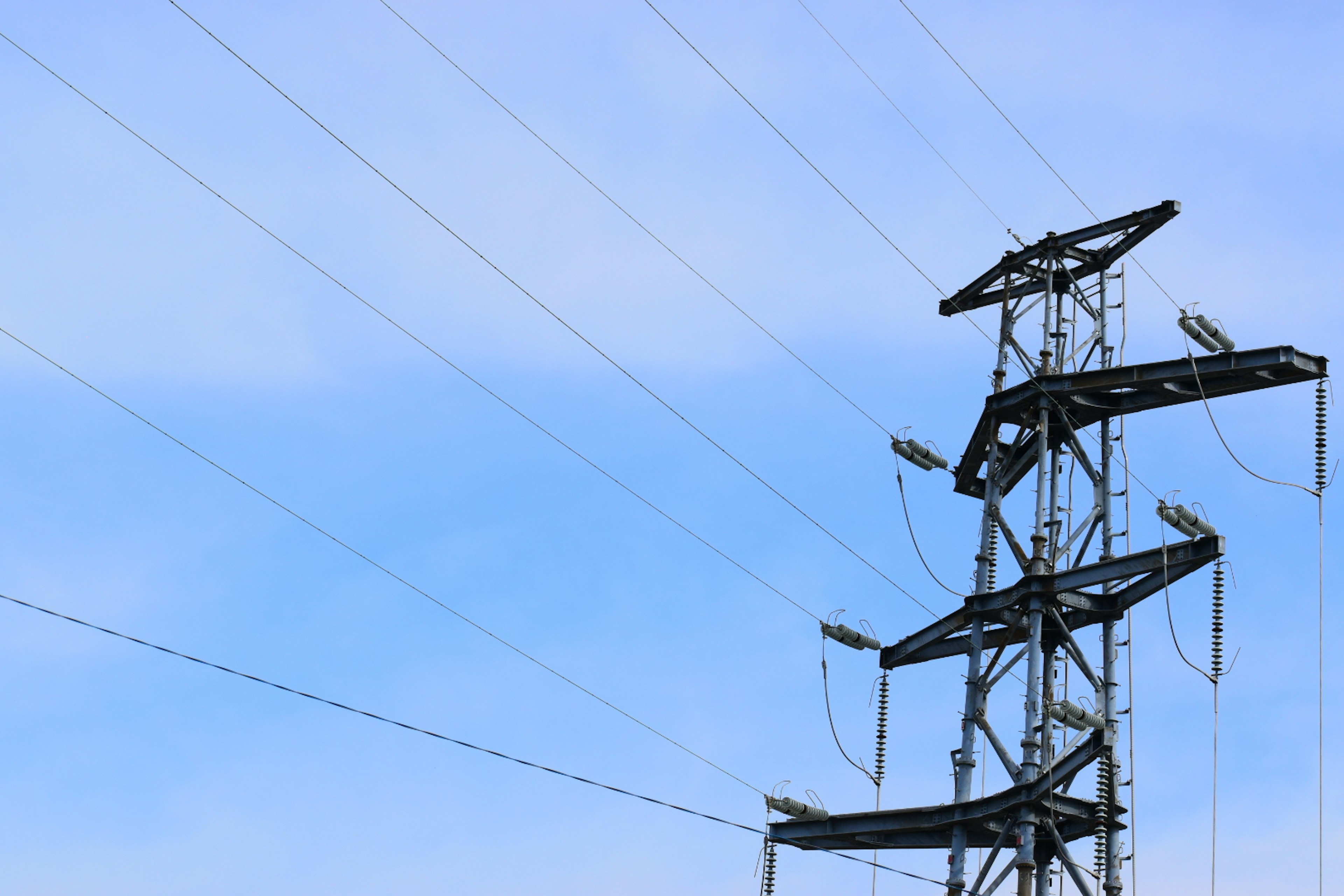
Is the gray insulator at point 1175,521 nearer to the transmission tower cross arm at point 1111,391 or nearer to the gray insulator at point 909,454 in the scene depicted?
the transmission tower cross arm at point 1111,391

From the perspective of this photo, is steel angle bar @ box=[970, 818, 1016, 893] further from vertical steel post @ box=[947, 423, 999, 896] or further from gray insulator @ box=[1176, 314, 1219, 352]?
gray insulator @ box=[1176, 314, 1219, 352]

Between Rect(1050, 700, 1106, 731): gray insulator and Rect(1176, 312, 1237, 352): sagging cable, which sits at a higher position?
Rect(1176, 312, 1237, 352): sagging cable

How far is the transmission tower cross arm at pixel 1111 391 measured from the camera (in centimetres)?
2708

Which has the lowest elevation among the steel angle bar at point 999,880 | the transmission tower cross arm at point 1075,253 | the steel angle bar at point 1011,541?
the steel angle bar at point 999,880

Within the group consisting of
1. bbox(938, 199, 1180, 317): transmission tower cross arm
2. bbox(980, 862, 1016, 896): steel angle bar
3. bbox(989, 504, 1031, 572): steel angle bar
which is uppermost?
bbox(938, 199, 1180, 317): transmission tower cross arm

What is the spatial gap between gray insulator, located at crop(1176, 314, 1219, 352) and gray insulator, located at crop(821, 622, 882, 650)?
22.3 feet

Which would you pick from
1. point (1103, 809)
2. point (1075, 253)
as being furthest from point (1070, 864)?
point (1075, 253)

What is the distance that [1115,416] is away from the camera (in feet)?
94.9

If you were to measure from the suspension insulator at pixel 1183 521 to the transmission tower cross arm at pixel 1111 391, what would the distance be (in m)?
1.75

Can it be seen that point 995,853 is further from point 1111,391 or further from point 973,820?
point 1111,391

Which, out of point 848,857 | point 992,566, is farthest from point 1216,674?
point 848,857

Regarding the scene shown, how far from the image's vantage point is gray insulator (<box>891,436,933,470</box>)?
30.1 m

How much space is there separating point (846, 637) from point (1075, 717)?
446cm

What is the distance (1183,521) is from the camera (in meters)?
27.2
